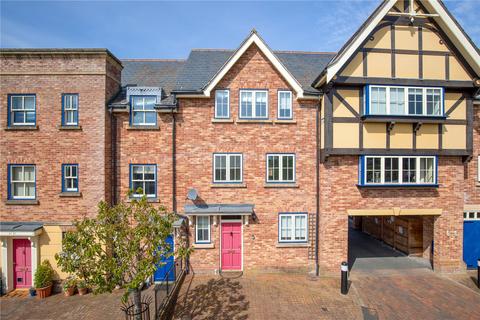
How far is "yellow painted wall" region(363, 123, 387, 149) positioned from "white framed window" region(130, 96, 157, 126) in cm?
1060

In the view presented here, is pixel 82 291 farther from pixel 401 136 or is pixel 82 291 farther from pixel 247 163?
pixel 401 136

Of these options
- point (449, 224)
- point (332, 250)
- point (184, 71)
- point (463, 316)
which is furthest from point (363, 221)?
point (184, 71)

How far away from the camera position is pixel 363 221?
20.6 meters

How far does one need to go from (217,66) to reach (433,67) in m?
11.3

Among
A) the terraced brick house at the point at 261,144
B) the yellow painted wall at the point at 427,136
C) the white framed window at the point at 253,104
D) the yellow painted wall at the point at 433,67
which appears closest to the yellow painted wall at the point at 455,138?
the terraced brick house at the point at 261,144

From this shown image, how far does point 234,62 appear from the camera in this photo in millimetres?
12312

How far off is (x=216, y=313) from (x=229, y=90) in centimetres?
995

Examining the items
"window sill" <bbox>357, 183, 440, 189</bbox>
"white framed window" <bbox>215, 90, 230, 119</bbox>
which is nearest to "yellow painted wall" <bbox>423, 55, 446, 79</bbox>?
"window sill" <bbox>357, 183, 440, 189</bbox>

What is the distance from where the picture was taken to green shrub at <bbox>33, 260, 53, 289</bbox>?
1109cm

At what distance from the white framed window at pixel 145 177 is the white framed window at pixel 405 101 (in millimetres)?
11174

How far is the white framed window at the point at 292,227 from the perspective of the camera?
1263 cm

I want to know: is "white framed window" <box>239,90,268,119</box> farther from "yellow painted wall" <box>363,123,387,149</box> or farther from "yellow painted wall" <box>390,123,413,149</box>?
"yellow painted wall" <box>390,123,413,149</box>

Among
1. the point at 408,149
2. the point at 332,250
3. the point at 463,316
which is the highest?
the point at 408,149

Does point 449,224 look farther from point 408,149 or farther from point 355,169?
point 355,169
